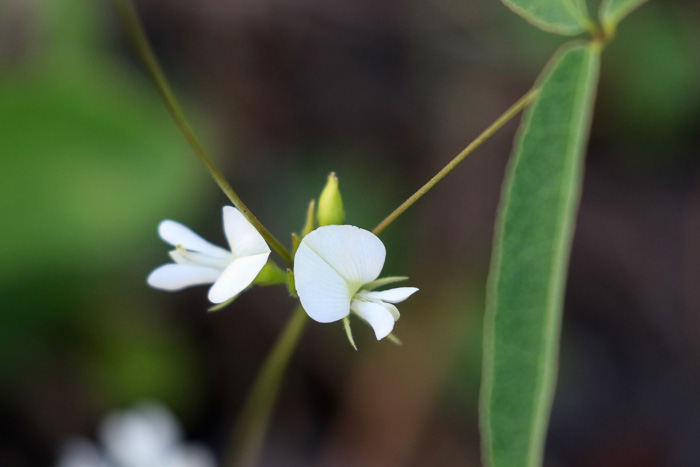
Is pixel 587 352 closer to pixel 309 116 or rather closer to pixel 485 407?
pixel 309 116

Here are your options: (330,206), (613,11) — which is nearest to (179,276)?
(330,206)

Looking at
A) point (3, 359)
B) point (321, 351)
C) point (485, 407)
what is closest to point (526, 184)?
point (485, 407)

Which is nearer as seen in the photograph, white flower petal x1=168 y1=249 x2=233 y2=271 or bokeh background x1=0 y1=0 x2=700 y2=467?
white flower petal x1=168 y1=249 x2=233 y2=271

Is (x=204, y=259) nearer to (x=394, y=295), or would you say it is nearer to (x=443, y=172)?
(x=394, y=295)

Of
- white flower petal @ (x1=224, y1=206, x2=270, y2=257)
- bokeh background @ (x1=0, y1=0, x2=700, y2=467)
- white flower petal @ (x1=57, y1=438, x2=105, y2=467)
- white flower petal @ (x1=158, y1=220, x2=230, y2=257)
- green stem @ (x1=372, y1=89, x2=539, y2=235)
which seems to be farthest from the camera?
bokeh background @ (x1=0, y1=0, x2=700, y2=467)

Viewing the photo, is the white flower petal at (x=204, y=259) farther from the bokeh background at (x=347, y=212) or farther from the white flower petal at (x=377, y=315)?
the bokeh background at (x=347, y=212)

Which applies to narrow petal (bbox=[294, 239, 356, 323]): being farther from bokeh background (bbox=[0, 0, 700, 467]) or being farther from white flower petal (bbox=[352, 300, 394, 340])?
bokeh background (bbox=[0, 0, 700, 467])

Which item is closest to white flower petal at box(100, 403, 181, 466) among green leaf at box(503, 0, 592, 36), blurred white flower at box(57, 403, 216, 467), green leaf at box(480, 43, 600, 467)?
blurred white flower at box(57, 403, 216, 467)
